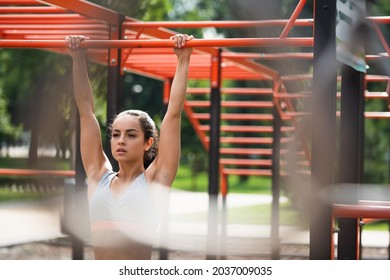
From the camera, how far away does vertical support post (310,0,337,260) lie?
283cm

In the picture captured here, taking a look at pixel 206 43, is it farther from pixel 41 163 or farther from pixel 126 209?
pixel 41 163

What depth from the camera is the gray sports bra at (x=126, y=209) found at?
3053 mm

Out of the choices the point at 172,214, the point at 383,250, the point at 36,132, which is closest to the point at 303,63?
the point at 172,214

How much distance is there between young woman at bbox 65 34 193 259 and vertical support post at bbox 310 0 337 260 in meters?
0.56

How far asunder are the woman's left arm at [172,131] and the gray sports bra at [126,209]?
0.28 ft

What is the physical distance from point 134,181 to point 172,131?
25 cm

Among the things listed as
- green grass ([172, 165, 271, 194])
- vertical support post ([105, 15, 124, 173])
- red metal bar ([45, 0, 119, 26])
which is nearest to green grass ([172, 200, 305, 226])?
green grass ([172, 165, 271, 194])

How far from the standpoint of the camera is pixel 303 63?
15.8 m

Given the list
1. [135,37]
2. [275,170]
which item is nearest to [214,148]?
[135,37]

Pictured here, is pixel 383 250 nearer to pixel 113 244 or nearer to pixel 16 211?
pixel 113 244

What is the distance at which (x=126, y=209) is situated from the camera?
10.0ft

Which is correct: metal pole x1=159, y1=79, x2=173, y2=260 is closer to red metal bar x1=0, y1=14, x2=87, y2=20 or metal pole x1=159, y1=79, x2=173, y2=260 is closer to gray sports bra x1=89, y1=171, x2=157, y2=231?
red metal bar x1=0, y1=14, x2=87, y2=20

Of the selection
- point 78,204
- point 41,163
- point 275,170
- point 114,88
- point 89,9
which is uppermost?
point 89,9
